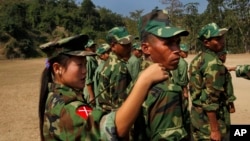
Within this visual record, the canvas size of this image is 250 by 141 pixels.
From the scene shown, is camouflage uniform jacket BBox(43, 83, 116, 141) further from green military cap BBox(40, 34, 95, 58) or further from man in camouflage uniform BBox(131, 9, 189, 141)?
man in camouflage uniform BBox(131, 9, 189, 141)

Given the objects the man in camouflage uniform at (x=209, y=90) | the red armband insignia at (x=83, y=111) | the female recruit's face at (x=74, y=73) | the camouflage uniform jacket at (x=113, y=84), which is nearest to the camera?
the red armband insignia at (x=83, y=111)

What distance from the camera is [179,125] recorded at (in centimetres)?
244

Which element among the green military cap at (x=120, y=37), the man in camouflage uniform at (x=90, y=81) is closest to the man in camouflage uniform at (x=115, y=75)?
the green military cap at (x=120, y=37)

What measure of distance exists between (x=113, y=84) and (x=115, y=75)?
0.89ft

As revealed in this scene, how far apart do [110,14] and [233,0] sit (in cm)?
5554

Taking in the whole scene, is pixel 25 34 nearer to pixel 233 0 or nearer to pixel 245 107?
pixel 233 0

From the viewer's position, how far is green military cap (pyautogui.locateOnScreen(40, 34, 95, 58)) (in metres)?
2.22

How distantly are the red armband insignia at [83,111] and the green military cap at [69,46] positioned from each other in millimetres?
333

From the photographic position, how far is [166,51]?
7.83ft

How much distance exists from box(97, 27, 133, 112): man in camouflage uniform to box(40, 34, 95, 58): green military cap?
2.11 metres

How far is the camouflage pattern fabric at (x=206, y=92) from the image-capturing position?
388 cm

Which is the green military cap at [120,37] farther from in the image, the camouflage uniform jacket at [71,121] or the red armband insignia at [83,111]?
the red armband insignia at [83,111]

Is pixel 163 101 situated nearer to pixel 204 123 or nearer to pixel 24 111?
pixel 204 123

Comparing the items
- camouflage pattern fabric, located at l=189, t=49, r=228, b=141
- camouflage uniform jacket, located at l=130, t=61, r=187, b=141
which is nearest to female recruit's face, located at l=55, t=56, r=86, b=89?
camouflage uniform jacket, located at l=130, t=61, r=187, b=141
